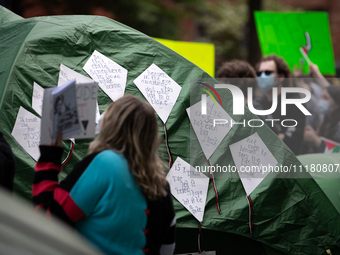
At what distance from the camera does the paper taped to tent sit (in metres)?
3.42

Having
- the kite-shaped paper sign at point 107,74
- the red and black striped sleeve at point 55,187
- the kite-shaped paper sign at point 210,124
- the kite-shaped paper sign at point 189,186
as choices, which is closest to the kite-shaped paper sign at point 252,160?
the kite-shaped paper sign at point 210,124

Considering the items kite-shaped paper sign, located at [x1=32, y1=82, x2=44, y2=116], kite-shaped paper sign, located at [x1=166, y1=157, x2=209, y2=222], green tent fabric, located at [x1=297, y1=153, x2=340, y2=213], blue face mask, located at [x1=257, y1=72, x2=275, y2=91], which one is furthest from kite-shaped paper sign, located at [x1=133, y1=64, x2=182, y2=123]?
blue face mask, located at [x1=257, y1=72, x2=275, y2=91]

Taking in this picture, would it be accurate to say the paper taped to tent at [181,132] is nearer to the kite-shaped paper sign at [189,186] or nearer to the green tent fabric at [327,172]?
the kite-shaped paper sign at [189,186]

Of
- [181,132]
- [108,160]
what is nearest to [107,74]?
[181,132]

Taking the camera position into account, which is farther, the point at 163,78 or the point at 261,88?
the point at 261,88

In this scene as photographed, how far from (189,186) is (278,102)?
1932 millimetres

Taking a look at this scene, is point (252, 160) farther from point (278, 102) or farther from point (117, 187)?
point (117, 187)

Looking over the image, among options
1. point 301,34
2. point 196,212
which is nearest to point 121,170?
point 196,212

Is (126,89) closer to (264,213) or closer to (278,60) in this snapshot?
(264,213)

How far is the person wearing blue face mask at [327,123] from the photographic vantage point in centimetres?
507

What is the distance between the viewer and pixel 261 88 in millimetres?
5199

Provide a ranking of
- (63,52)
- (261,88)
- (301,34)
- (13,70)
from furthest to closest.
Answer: (301,34) < (261,88) < (63,52) < (13,70)

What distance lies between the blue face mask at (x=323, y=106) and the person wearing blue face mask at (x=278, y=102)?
0.55 meters

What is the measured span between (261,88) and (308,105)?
706 millimetres
